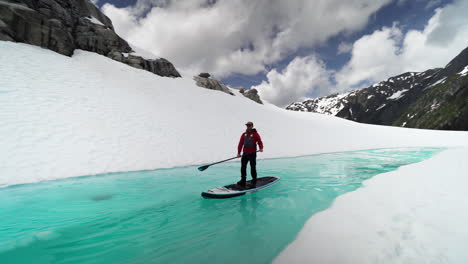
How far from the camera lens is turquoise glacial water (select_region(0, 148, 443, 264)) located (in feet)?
10.9

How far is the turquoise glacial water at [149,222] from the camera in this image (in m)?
3.32

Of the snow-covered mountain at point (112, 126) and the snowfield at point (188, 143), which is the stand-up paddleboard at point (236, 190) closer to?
the snowfield at point (188, 143)

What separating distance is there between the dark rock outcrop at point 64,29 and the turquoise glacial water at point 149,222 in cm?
2608

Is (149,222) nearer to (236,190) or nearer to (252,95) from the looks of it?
(236,190)

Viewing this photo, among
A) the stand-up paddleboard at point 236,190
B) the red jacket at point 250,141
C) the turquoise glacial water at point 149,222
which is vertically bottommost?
the turquoise glacial water at point 149,222

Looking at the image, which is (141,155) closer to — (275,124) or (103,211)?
(103,211)

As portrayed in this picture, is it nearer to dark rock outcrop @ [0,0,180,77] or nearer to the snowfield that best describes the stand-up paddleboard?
the snowfield

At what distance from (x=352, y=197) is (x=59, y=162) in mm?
13727

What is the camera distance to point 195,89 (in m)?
35.6

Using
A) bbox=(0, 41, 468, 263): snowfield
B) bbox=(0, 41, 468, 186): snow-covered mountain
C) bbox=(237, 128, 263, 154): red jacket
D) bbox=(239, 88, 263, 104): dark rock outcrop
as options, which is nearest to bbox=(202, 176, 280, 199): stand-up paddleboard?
bbox=(237, 128, 263, 154): red jacket

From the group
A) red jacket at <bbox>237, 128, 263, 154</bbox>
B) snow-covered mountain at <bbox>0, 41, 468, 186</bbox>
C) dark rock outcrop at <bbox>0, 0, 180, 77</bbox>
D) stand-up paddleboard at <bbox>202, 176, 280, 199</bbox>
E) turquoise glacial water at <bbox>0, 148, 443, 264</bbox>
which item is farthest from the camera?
dark rock outcrop at <bbox>0, 0, 180, 77</bbox>

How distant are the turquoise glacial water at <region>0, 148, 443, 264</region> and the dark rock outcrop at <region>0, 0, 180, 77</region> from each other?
26.1 metres

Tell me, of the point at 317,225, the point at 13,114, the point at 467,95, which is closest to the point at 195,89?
the point at 13,114

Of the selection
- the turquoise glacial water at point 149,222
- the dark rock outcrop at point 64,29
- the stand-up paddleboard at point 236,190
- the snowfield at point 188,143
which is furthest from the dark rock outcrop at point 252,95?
the turquoise glacial water at point 149,222
